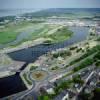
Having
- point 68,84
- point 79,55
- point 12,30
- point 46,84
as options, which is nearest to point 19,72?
point 46,84

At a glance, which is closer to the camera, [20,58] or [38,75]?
[38,75]

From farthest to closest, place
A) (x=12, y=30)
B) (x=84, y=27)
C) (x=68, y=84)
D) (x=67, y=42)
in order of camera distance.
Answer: (x=84, y=27)
(x=12, y=30)
(x=67, y=42)
(x=68, y=84)

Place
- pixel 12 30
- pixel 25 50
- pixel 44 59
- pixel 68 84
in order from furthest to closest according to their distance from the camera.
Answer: pixel 12 30 < pixel 25 50 < pixel 44 59 < pixel 68 84

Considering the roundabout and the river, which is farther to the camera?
the roundabout

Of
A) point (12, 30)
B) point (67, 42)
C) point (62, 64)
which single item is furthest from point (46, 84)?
point (12, 30)

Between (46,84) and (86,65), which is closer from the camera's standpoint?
(46,84)

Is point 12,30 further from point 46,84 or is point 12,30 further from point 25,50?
point 46,84

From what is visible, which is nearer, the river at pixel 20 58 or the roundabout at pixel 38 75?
the river at pixel 20 58

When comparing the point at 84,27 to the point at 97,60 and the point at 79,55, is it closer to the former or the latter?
the point at 79,55

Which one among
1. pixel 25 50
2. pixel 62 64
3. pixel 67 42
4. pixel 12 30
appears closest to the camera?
pixel 62 64
